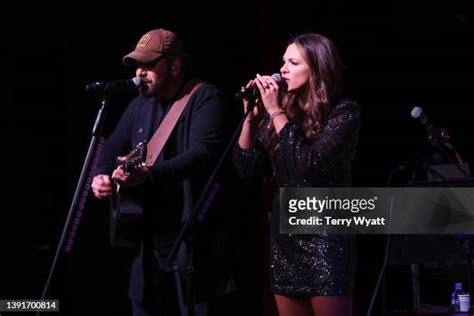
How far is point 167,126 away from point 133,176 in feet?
1.17

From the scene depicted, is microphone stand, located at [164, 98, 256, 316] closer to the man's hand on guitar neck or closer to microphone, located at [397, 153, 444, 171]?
the man's hand on guitar neck

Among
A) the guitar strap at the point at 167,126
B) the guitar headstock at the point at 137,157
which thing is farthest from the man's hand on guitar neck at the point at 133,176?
the guitar strap at the point at 167,126

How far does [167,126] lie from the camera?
3.38m

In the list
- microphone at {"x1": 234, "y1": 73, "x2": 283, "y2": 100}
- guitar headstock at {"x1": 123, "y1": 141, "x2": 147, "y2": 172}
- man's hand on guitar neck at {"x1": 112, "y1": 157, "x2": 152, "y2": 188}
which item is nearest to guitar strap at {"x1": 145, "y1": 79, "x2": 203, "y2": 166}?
guitar headstock at {"x1": 123, "y1": 141, "x2": 147, "y2": 172}

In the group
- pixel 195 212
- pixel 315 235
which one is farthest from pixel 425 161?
pixel 195 212

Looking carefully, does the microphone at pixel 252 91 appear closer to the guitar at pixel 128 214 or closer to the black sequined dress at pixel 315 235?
the black sequined dress at pixel 315 235

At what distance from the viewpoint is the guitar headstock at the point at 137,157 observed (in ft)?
10.3

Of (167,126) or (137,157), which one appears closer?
(137,157)

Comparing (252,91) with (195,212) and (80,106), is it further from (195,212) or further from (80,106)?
(80,106)

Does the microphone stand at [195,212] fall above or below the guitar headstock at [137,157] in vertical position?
below

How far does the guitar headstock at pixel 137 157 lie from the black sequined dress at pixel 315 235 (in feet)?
1.83

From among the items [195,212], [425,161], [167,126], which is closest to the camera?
[195,212]

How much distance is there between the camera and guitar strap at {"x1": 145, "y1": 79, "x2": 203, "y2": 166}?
3.34 metres

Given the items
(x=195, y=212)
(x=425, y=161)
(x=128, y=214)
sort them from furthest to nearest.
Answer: (x=425, y=161) → (x=128, y=214) → (x=195, y=212)
